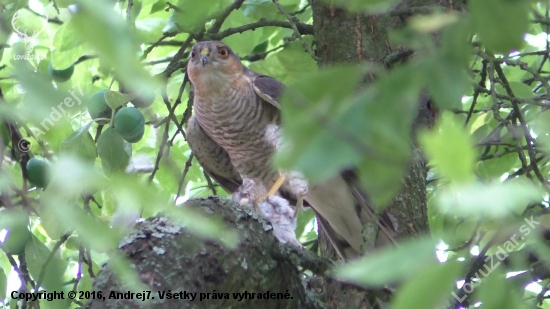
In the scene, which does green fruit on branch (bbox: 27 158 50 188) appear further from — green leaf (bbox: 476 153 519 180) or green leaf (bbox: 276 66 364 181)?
green leaf (bbox: 476 153 519 180)

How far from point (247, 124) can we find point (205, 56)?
46 cm

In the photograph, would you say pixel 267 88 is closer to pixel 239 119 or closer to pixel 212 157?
pixel 239 119

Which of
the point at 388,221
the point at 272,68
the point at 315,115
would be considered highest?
the point at 315,115

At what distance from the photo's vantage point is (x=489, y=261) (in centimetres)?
227

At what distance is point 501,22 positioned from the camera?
0.69 meters

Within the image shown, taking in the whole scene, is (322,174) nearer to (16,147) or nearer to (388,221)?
(388,221)

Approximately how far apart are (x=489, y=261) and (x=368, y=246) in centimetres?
75

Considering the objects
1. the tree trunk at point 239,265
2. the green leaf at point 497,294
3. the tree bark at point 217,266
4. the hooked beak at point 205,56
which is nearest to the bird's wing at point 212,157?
the hooked beak at point 205,56

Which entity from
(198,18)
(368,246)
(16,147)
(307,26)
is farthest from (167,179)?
(198,18)

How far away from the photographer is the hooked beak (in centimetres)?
332

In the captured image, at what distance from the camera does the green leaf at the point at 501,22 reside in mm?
683

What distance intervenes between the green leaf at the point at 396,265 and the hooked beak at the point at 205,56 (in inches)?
108

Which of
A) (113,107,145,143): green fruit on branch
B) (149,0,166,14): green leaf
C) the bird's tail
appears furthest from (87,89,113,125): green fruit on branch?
the bird's tail

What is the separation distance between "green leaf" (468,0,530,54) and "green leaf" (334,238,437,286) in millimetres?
246
